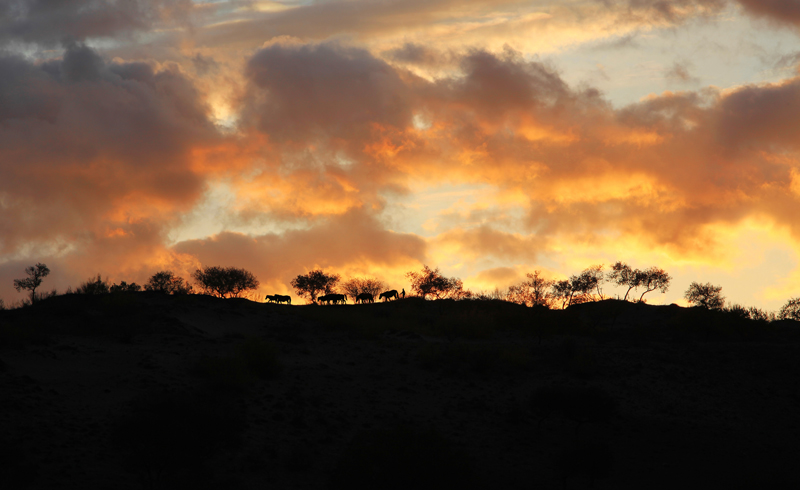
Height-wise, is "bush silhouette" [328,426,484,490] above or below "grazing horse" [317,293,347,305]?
below

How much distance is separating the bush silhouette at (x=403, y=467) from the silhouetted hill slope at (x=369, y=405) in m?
0.05

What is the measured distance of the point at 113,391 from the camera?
22922 mm

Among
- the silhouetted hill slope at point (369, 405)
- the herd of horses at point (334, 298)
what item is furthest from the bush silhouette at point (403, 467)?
the herd of horses at point (334, 298)

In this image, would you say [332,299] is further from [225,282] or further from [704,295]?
[704,295]

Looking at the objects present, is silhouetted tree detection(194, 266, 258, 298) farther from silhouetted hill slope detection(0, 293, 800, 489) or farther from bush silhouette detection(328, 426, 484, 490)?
bush silhouette detection(328, 426, 484, 490)

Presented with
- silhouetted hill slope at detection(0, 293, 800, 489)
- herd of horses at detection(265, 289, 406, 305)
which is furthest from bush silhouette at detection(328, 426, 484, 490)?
herd of horses at detection(265, 289, 406, 305)

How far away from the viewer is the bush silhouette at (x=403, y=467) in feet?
51.1

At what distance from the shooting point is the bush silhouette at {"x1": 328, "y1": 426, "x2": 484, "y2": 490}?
51.1 ft

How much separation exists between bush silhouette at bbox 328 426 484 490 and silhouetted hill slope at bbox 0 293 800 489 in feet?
0.15

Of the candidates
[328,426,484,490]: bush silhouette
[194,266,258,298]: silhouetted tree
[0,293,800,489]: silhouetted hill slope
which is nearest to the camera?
[328,426,484,490]: bush silhouette

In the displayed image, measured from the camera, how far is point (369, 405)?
25.7 metres

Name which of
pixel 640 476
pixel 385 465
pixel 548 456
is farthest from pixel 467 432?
pixel 385 465

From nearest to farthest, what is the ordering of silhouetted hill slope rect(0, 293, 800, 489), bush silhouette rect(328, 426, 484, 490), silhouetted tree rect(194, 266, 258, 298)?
1. bush silhouette rect(328, 426, 484, 490)
2. silhouetted hill slope rect(0, 293, 800, 489)
3. silhouetted tree rect(194, 266, 258, 298)

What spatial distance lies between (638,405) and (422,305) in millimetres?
35907
